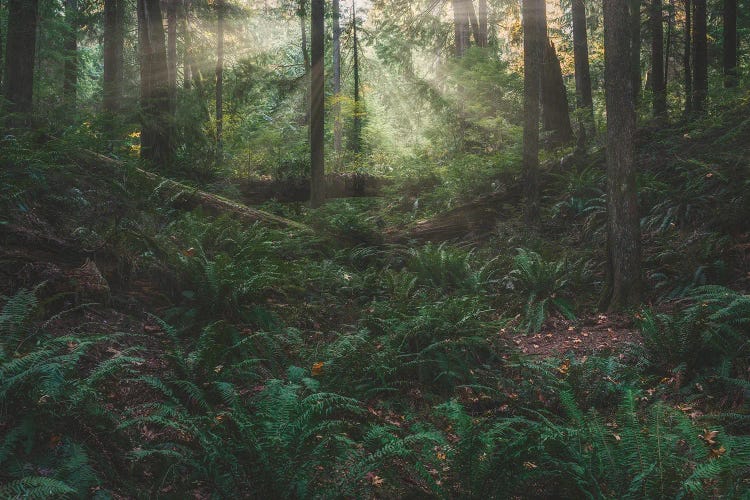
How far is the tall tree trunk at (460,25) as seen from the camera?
724 inches

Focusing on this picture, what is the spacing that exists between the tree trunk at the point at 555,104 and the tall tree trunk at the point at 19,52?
1142 cm

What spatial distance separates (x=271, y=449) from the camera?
8.55ft

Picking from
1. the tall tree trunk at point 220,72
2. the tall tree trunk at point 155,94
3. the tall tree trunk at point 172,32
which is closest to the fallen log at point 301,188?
the tall tree trunk at point 155,94

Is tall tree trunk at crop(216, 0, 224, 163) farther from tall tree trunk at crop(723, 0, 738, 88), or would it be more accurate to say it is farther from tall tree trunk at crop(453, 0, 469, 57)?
tall tree trunk at crop(723, 0, 738, 88)

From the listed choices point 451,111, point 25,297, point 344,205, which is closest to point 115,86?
point 344,205

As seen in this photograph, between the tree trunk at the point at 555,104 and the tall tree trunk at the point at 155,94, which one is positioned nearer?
the tall tree trunk at the point at 155,94

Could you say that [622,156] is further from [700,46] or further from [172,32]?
[172,32]

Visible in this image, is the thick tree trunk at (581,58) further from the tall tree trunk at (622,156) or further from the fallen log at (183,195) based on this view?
the fallen log at (183,195)

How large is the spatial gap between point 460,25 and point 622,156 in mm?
14837

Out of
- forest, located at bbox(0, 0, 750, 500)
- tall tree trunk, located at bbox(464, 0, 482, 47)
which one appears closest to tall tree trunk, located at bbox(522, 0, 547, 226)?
forest, located at bbox(0, 0, 750, 500)

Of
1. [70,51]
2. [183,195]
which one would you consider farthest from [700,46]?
[70,51]

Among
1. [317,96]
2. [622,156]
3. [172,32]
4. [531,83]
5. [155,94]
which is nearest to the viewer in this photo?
[622,156]

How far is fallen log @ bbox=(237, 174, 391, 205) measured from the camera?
1416 centimetres

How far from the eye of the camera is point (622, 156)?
20.3ft
